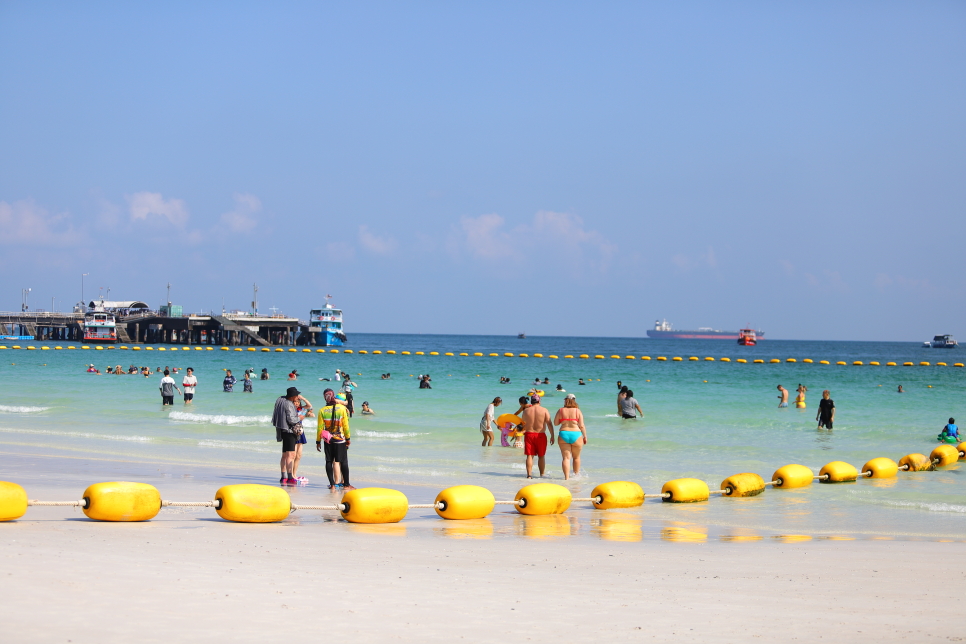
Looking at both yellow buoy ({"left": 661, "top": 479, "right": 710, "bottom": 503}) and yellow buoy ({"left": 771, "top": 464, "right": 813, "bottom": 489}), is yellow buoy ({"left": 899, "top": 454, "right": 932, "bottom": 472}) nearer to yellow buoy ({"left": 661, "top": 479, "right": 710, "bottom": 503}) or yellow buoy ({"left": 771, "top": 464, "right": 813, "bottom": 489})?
yellow buoy ({"left": 771, "top": 464, "right": 813, "bottom": 489})

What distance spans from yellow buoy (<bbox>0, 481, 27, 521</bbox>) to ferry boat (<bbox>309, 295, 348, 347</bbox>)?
10187 centimetres

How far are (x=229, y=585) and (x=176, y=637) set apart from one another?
4.78ft

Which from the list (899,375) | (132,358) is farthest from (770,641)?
(132,358)

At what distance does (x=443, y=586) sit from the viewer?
735cm

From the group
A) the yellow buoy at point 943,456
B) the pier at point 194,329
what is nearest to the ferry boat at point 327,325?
the pier at point 194,329

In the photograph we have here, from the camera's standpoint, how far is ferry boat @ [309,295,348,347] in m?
112

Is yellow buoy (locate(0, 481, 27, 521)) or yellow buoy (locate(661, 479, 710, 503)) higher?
yellow buoy (locate(0, 481, 27, 521))

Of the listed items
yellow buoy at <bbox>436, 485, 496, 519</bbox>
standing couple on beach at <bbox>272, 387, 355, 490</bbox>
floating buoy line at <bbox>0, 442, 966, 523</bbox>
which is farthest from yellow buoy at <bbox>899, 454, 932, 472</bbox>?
standing couple on beach at <bbox>272, 387, 355, 490</bbox>

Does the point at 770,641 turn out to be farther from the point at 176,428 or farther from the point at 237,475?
the point at 176,428

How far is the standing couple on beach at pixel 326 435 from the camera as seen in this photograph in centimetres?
1338

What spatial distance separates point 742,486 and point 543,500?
4.01 meters

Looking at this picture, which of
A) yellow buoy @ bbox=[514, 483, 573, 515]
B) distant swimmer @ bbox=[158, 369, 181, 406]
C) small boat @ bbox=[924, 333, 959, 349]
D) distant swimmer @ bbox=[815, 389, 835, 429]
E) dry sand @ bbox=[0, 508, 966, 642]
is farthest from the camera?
small boat @ bbox=[924, 333, 959, 349]

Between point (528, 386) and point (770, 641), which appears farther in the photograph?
point (528, 386)

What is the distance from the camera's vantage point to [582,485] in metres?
15.2
